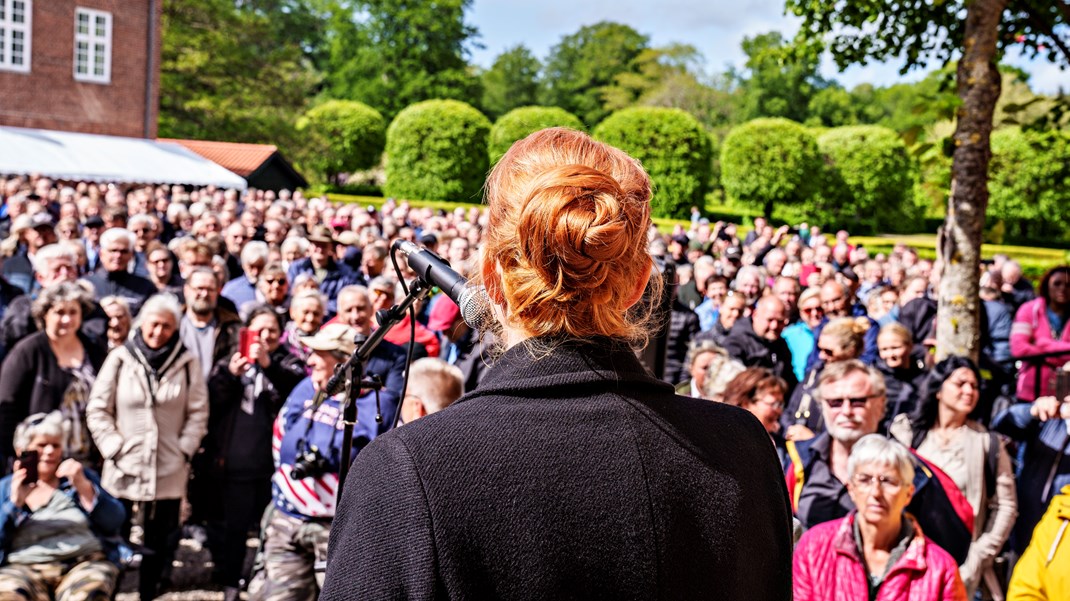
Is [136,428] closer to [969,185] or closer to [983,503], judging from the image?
[983,503]

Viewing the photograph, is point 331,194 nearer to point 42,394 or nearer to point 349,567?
point 42,394

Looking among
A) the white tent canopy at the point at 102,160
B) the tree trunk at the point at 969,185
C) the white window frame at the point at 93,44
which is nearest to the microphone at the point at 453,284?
the tree trunk at the point at 969,185

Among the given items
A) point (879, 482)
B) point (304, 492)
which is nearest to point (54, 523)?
point (304, 492)

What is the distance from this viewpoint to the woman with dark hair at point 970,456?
5168 mm

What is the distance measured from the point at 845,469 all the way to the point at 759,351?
2.54m

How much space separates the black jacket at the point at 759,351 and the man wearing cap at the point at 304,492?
2.91 meters

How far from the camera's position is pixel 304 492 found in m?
4.80

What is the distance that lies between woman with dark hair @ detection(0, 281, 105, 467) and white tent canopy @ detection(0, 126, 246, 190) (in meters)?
21.7

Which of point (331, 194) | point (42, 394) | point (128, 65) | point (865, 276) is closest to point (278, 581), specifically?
point (42, 394)

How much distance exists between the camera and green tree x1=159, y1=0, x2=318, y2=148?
3381cm

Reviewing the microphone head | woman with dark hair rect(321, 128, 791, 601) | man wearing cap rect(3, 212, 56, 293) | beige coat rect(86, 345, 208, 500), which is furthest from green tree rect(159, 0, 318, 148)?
woman with dark hair rect(321, 128, 791, 601)

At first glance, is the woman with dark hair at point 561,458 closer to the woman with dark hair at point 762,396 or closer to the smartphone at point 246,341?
the woman with dark hair at point 762,396

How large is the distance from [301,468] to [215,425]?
164 centimetres

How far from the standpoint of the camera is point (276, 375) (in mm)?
5988
